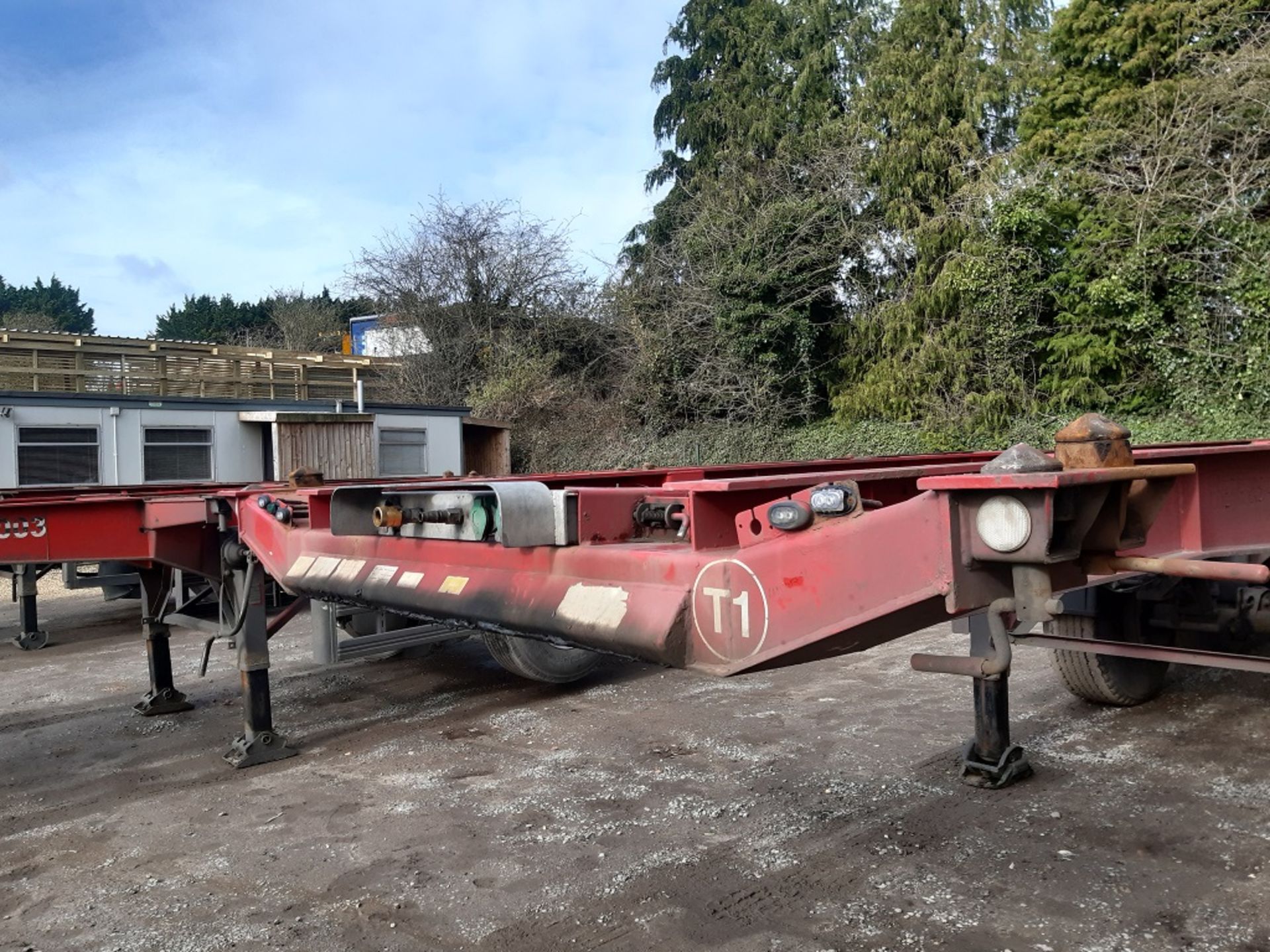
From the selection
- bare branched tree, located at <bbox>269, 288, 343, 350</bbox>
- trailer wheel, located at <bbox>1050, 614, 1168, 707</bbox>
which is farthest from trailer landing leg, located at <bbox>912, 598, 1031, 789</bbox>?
bare branched tree, located at <bbox>269, 288, 343, 350</bbox>

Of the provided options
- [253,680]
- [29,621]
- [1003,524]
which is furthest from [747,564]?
[29,621]

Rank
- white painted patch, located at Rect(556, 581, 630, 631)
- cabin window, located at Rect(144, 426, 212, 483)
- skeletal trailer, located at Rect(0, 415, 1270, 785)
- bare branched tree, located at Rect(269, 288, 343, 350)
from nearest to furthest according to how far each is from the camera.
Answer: skeletal trailer, located at Rect(0, 415, 1270, 785), white painted patch, located at Rect(556, 581, 630, 631), cabin window, located at Rect(144, 426, 212, 483), bare branched tree, located at Rect(269, 288, 343, 350)

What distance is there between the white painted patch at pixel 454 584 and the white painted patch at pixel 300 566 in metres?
0.90

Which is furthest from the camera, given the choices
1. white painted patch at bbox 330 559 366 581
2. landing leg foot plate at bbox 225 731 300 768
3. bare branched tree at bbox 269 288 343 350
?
bare branched tree at bbox 269 288 343 350

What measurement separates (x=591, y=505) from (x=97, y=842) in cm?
308

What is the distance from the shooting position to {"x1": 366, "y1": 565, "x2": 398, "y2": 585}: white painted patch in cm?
299

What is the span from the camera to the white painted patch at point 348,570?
3152 millimetres

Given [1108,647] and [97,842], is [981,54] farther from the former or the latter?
[97,842]

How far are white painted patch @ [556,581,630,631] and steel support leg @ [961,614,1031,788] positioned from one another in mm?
2546

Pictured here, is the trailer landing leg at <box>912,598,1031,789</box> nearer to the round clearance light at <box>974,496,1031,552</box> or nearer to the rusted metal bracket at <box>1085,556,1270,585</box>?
the rusted metal bracket at <box>1085,556,1270,585</box>

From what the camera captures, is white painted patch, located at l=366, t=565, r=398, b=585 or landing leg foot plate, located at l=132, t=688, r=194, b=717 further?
landing leg foot plate, located at l=132, t=688, r=194, b=717

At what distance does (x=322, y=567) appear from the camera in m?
3.36

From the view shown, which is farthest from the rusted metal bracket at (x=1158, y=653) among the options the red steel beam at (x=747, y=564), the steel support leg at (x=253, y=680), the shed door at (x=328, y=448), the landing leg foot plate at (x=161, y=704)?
the shed door at (x=328, y=448)

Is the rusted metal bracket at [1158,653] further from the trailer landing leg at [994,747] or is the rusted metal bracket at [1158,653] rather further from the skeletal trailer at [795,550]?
the trailer landing leg at [994,747]
